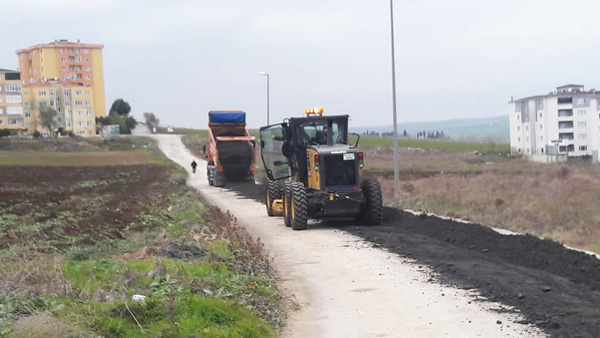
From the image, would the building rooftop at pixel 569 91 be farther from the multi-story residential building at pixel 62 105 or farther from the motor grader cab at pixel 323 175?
the motor grader cab at pixel 323 175

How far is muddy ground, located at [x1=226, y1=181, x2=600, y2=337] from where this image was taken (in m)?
9.84

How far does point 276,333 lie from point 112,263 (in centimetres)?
428

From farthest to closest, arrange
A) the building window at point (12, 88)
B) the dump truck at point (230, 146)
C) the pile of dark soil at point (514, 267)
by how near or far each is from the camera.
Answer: the building window at point (12, 88) < the dump truck at point (230, 146) < the pile of dark soil at point (514, 267)

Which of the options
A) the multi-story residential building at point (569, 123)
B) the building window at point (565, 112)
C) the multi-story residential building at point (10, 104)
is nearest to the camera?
the multi-story residential building at point (569, 123)

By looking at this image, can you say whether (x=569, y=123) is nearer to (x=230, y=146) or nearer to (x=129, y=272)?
(x=230, y=146)

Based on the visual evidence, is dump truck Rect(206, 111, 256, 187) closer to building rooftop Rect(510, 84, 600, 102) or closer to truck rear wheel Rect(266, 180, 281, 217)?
truck rear wheel Rect(266, 180, 281, 217)

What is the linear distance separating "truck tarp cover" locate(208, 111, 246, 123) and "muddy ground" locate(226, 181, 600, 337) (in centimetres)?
2489

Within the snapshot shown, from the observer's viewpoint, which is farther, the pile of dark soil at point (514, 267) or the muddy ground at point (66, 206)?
the muddy ground at point (66, 206)

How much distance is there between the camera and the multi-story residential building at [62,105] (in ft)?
401

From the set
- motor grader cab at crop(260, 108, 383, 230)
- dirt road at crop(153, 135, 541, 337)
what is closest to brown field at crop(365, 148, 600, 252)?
motor grader cab at crop(260, 108, 383, 230)


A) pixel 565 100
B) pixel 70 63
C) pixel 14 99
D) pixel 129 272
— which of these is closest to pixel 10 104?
pixel 14 99

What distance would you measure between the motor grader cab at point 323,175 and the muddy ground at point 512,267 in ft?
2.23

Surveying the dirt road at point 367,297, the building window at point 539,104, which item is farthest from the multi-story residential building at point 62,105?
the dirt road at point 367,297

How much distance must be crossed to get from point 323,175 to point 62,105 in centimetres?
11103
